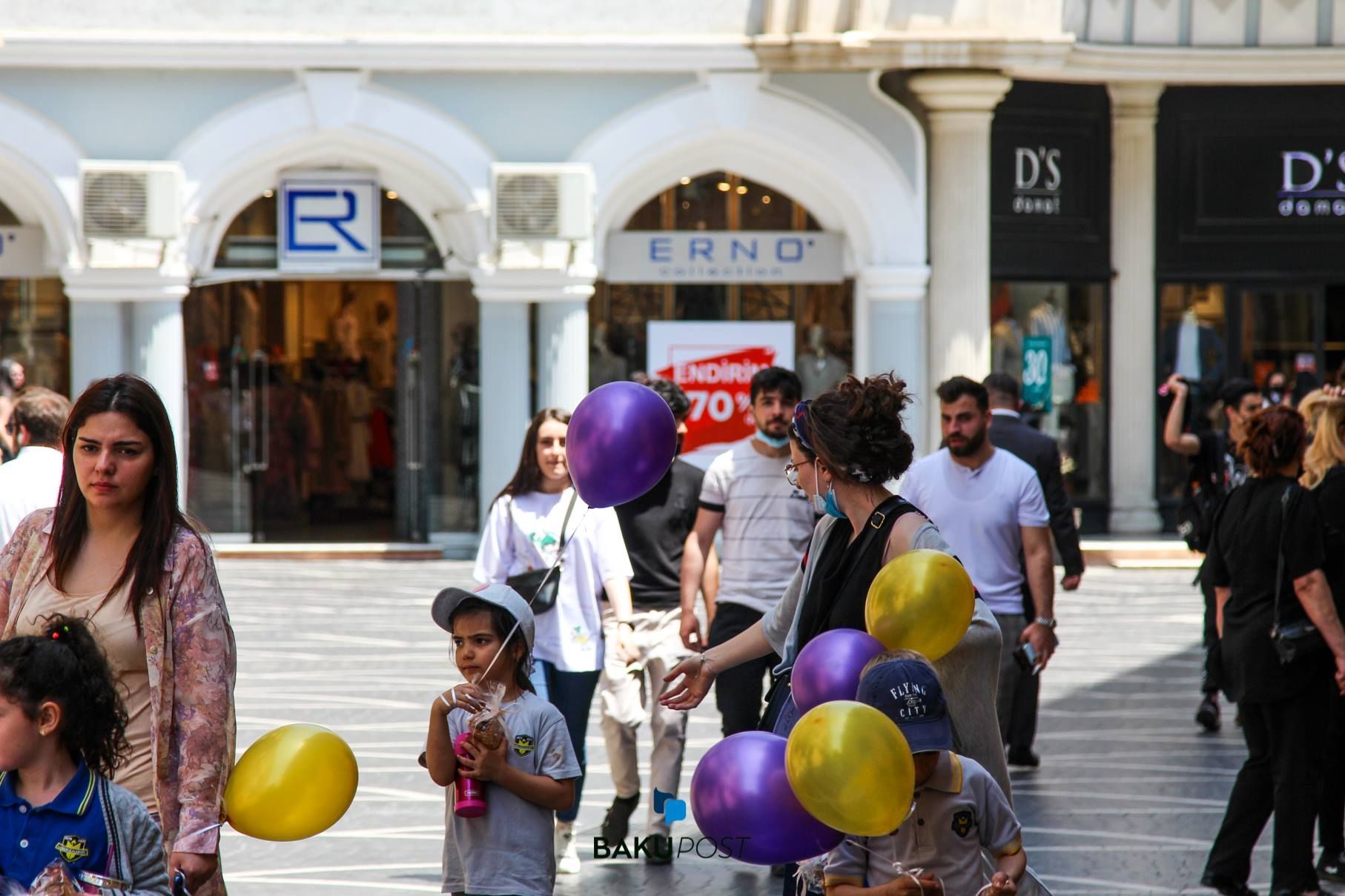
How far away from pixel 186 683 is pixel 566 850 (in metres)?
3.67

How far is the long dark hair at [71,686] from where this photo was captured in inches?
142

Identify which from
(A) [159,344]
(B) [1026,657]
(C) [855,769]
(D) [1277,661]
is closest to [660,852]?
(B) [1026,657]

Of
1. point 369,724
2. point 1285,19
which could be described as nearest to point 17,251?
point 369,724

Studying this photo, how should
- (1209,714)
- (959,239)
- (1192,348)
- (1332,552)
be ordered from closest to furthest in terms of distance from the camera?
(1332,552) < (1209,714) < (959,239) < (1192,348)

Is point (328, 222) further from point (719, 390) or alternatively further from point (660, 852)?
point (660, 852)

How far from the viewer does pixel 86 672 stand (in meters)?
3.74

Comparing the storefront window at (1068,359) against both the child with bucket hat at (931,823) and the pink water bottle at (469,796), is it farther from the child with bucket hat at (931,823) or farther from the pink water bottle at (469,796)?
the child with bucket hat at (931,823)

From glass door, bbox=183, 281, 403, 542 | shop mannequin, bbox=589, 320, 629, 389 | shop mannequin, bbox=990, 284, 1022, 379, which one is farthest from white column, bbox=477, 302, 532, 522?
shop mannequin, bbox=990, 284, 1022, 379

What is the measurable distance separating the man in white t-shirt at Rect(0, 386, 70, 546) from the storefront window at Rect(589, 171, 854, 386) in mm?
12501

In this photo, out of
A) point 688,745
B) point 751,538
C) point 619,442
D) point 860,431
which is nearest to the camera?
point 860,431

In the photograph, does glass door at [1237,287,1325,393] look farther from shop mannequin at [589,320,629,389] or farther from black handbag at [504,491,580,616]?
black handbag at [504,491,580,616]

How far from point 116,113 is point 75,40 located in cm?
76

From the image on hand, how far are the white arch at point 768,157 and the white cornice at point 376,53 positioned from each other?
1.16 feet

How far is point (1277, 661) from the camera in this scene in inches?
273
